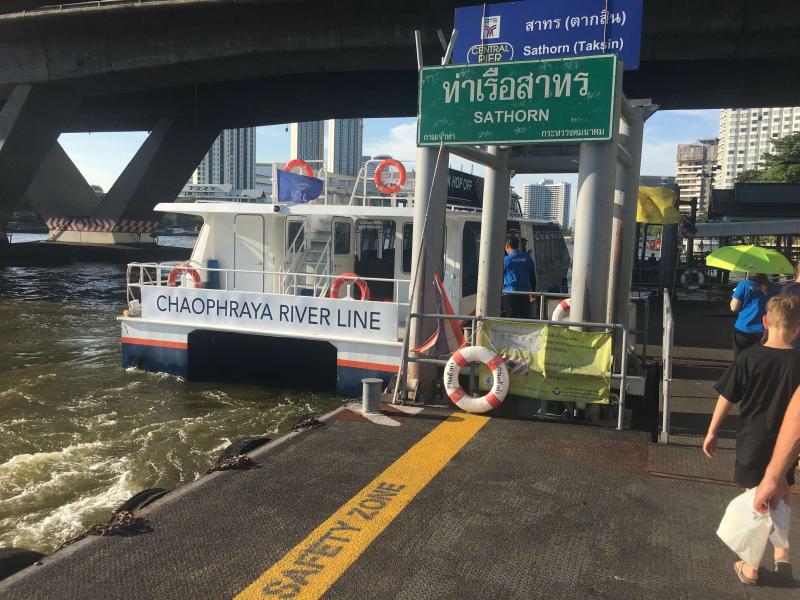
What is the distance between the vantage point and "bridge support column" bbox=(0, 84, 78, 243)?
3281 cm

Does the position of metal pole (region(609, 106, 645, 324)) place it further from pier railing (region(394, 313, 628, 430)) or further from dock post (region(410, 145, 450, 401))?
dock post (region(410, 145, 450, 401))

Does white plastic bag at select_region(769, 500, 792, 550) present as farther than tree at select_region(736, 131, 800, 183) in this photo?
No

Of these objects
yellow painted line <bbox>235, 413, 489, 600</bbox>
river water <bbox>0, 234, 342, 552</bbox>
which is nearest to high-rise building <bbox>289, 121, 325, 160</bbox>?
river water <bbox>0, 234, 342, 552</bbox>

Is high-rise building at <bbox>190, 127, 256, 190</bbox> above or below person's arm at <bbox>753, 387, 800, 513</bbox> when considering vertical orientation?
above

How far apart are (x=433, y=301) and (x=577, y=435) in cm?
234

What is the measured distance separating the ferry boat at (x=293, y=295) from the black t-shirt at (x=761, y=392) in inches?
261

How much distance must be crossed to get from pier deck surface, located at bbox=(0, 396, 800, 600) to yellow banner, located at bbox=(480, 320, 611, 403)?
900mm

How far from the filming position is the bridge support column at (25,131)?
32812mm

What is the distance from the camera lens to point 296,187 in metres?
12.8

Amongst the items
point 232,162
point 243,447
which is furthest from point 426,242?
point 232,162

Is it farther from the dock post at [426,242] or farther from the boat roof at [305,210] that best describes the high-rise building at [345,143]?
the dock post at [426,242]

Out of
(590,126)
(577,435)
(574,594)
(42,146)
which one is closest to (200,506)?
(574,594)

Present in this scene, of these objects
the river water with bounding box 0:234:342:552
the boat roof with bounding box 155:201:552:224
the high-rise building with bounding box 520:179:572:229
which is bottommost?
the river water with bounding box 0:234:342:552

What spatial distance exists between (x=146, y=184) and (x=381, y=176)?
33.5 meters
